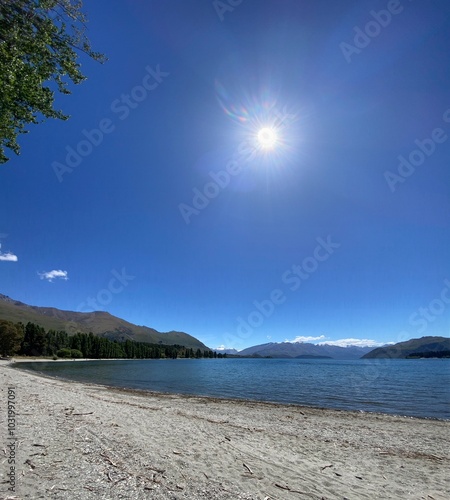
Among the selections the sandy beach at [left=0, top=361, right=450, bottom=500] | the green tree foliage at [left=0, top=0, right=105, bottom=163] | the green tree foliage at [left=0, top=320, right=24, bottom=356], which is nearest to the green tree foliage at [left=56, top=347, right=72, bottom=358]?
the green tree foliage at [left=0, top=320, right=24, bottom=356]

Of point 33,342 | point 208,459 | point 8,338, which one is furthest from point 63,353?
point 208,459

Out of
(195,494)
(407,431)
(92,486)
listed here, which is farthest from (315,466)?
(407,431)

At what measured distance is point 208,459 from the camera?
1139 cm

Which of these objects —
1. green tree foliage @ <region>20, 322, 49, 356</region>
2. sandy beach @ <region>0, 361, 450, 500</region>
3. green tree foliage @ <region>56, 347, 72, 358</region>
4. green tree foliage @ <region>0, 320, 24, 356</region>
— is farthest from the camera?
green tree foliage @ <region>56, 347, 72, 358</region>

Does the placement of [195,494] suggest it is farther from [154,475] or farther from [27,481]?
[27,481]

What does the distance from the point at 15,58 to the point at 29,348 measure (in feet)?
623

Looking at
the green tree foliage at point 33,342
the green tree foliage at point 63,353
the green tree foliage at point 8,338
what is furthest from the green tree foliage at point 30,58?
the green tree foliage at point 63,353

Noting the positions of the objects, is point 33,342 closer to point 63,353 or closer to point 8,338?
point 63,353

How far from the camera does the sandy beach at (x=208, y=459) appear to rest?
8.26 meters

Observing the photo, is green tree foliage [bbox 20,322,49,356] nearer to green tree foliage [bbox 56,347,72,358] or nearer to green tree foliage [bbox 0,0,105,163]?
green tree foliage [bbox 56,347,72,358]

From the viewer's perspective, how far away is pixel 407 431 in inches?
821

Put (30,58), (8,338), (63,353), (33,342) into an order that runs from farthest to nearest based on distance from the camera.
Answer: (63,353) < (33,342) < (8,338) < (30,58)

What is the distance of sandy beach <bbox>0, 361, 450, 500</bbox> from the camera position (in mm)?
8258

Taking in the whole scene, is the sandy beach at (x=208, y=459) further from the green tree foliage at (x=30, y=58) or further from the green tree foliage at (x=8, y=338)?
the green tree foliage at (x=8, y=338)
